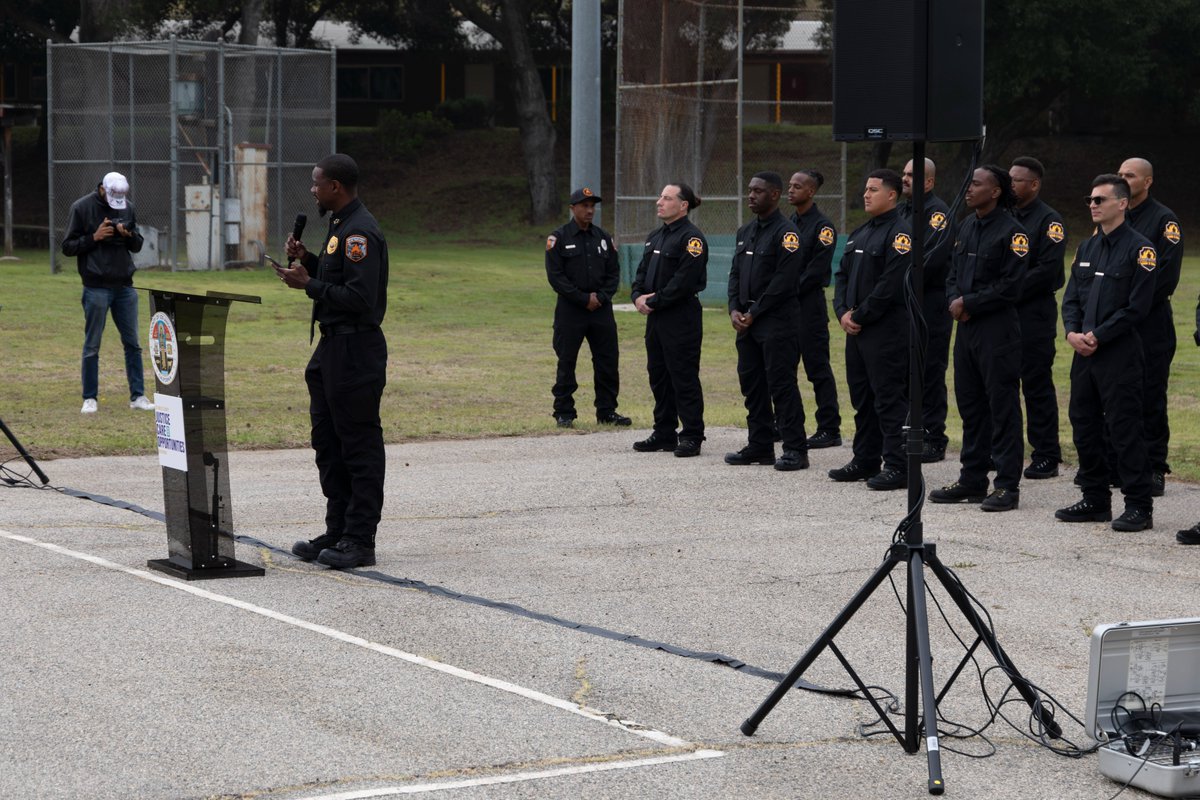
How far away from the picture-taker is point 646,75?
24.2 metres

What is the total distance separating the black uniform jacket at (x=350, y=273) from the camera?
7.50m

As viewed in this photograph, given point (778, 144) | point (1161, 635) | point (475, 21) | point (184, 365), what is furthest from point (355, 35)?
point (1161, 635)

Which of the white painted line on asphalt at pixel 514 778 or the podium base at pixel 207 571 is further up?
the podium base at pixel 207 571

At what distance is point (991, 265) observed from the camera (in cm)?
952

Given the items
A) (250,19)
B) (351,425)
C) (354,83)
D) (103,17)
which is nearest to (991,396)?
(351,425)

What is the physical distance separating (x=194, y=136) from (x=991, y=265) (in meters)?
21.0

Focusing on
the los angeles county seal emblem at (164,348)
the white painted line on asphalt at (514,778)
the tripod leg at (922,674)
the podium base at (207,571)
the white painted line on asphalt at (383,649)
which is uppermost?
the los angeles county seal emblem at (164,348)

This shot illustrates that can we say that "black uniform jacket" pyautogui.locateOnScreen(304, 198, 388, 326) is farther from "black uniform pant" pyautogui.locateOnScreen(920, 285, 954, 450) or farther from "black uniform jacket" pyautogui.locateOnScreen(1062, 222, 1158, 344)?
"black uniform pant" pyautogui.locateOnScreen(920, 285, 954, 450)

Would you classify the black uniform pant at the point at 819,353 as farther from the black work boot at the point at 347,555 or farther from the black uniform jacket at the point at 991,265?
the black work boot at the point at 347,555

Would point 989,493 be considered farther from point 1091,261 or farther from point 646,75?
point 646,75

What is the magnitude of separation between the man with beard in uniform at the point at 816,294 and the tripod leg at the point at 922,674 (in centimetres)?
652

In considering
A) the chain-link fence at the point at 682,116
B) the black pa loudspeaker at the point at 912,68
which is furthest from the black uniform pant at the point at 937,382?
the chain-link fence at the point at 682,116

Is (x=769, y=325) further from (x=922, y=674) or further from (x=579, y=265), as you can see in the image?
(x=922, y=674)

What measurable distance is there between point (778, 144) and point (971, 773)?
2784cm
